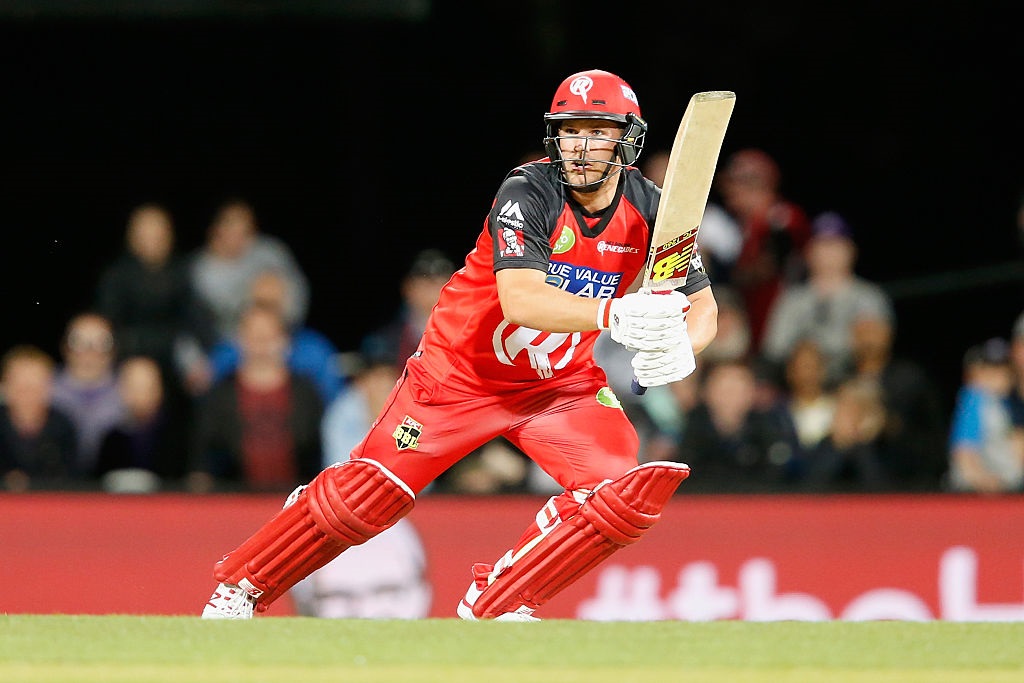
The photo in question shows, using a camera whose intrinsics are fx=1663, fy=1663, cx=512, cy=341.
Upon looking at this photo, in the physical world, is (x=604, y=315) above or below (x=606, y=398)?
above

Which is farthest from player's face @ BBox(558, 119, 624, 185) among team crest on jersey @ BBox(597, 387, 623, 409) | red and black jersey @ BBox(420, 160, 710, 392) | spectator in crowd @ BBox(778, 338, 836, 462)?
spectator in crowd @ BBox(778, 338, 836, 462)

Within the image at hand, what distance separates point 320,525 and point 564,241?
4.08 feet

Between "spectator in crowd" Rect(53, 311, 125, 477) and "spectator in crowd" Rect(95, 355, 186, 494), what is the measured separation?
0.06m

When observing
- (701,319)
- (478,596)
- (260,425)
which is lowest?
(478,596)

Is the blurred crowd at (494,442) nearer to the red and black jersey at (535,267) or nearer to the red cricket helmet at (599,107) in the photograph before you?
the red and black jersey at (535,267)

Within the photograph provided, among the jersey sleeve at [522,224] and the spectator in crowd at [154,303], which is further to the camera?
the spectator in crowd at [154,303]

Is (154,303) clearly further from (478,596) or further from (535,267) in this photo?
(535,267)

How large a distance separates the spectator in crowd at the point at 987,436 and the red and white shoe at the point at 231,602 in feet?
13.3

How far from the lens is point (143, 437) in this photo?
27.4 ft

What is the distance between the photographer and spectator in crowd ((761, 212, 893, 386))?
8789 millimetres

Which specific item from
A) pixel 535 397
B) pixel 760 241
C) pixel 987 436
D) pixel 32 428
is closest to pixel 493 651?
pixel 535 397

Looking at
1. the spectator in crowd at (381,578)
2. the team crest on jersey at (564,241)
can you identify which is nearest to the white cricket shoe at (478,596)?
the team crest on jersey at (564,241)

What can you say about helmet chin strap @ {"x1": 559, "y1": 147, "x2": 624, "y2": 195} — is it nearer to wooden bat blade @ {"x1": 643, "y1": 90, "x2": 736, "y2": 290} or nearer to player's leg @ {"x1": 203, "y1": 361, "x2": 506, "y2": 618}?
wooden bat blade @ {"x1": 643, "y1": 90, "x2": 736, "y2": 290}

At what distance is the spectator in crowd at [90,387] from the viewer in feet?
27.4
